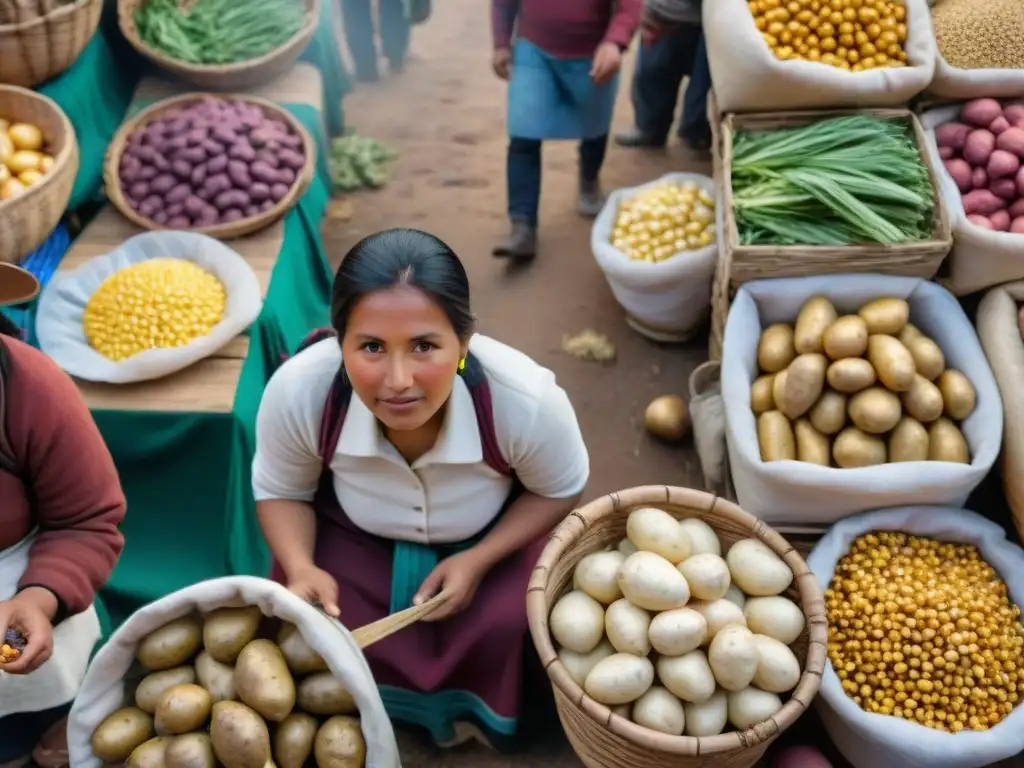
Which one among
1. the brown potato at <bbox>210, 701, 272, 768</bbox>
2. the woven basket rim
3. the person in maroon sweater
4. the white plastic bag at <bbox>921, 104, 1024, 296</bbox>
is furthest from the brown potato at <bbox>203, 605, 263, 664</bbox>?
the person in maroon sweater

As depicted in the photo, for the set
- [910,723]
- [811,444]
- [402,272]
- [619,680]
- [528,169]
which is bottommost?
[910,723]

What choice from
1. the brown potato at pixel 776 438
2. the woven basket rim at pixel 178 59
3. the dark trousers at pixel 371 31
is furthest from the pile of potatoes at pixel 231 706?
the dark trousers at pixel 371 31

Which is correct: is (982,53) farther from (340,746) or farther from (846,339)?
(340,746)

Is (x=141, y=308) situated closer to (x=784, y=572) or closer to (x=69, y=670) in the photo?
(x=69, y=670)

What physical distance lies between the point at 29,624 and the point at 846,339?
203cm

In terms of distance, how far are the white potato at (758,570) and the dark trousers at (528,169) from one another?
90.8 inches

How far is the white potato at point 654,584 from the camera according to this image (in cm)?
164

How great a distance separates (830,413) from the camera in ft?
7.78

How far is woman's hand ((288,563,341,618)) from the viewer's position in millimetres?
1805

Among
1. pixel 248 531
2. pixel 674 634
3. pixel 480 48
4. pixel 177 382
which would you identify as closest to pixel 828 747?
pixel 674 634

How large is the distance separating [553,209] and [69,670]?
9.71 feet

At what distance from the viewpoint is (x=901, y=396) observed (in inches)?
93.2

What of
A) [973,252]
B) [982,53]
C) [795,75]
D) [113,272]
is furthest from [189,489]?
[982,53]

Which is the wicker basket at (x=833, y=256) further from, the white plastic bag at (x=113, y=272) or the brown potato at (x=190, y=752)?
the brown potato at (x=190, y=752)
